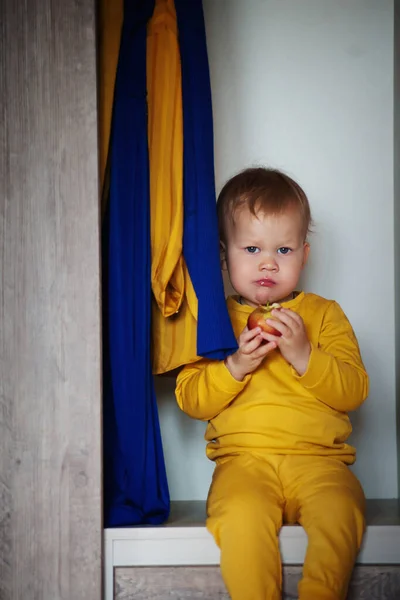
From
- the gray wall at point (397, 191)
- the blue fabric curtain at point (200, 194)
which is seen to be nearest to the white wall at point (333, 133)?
the gray wall at point (397, 191)

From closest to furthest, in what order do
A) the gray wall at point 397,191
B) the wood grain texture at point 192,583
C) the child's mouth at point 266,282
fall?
A: the wood grain texture at point 192,583 → the child's mouth at point 266,282 → the gray wall at point 397,191

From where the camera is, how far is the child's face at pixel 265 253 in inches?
67.2

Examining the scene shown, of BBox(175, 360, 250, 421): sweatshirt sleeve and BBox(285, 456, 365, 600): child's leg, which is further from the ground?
BBox(175, 360, 250, 421): sweatshirt sleeve

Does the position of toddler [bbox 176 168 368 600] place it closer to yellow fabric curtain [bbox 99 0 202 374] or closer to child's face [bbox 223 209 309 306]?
child's face [bbox 223 209 309 306]

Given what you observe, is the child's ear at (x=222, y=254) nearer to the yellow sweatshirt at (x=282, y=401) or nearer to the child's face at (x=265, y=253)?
the child's face at (x=265, y=253)

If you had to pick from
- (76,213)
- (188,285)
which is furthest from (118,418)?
(76,213)

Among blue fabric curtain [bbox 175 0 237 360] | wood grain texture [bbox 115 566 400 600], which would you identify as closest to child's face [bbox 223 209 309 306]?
blue fabric curtain [bbox 175 0 237 360]

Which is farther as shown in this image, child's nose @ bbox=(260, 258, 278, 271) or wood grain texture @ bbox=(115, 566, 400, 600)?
child's nose @ bbox=(260, 258, 278, 271)

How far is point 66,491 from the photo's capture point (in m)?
1.51

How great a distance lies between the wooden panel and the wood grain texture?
0.21ft

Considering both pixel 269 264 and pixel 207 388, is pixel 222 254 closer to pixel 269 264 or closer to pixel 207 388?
pixel 269 264

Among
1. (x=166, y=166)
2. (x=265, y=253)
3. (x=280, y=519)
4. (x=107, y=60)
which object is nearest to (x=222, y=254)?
(x=265, y=253)

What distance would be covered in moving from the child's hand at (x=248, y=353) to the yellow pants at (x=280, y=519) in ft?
0.57

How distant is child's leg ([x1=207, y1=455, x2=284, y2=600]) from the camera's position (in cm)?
142
